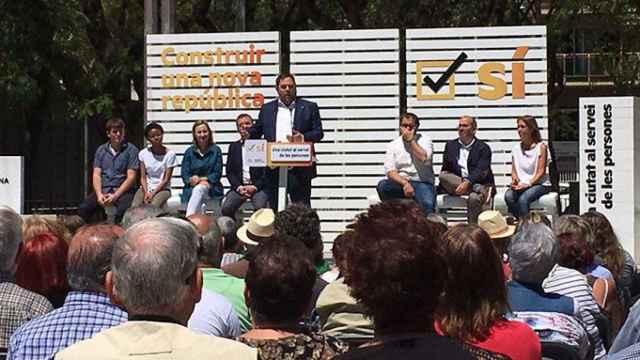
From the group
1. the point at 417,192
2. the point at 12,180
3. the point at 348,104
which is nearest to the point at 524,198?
the point at 417,192

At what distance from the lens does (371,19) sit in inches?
1094

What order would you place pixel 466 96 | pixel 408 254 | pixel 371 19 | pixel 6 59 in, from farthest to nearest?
pixel 371 19 < pixel 6 59 < pixel 466 96 < pixel 408 254

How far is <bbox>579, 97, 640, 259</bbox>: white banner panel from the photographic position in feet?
49.5

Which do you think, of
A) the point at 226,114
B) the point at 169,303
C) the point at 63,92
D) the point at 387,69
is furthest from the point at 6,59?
the point at 169,303

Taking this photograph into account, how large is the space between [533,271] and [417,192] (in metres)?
8.75

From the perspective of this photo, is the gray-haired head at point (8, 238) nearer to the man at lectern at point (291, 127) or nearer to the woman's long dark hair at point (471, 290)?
the woman's long dark hair at point (471, 290)

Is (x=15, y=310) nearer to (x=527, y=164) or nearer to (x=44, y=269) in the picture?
(x=44, y=269)

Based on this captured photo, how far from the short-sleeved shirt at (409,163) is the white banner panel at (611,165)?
7.42 ft

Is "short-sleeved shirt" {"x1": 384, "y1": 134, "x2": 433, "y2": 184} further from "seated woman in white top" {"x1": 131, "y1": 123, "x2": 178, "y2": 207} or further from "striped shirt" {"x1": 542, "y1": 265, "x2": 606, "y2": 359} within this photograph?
"striped shirt" {"x1": 542, "y1": 265, "x2": 606, "y2": 359}

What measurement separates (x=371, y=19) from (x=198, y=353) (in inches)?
981

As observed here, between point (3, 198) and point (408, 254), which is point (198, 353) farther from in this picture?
point (3, 198)

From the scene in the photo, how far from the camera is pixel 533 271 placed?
5383 millimetres

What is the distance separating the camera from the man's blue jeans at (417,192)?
14.0m

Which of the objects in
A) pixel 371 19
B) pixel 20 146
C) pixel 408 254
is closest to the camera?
pixel 408 254
